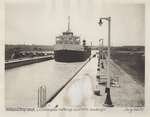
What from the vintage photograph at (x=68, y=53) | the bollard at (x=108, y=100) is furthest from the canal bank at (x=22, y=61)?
the bollard at (x=108, y=100)

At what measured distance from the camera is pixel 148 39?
1641mm

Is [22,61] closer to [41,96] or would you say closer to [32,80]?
[32,80]

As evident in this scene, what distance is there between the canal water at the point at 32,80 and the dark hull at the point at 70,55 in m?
0.04

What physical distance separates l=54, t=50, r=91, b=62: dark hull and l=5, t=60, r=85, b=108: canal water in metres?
0.04

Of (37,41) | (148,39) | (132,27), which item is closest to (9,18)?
(37,41)

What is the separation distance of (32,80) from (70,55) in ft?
0.87

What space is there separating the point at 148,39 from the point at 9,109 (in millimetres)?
914

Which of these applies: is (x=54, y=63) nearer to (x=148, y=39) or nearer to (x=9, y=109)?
(x=9, y=109)

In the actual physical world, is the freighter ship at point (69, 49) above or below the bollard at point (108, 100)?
above

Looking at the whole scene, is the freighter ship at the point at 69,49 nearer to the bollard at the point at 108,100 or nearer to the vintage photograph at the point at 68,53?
the vintage photograph at the point at 68,53

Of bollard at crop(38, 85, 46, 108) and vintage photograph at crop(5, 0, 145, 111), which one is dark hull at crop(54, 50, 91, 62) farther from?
bollard at crop(38, 85, 46, 108)

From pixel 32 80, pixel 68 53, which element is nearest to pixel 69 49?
pixel 68 53

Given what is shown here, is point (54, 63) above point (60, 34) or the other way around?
the other way around

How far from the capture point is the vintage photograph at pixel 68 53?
1.61 meters
